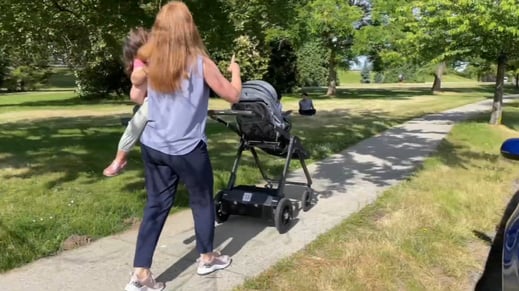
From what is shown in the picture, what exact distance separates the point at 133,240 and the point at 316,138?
7158mm

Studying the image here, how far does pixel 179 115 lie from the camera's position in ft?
11.0

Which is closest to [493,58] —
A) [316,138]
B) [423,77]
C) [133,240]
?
[316,138]

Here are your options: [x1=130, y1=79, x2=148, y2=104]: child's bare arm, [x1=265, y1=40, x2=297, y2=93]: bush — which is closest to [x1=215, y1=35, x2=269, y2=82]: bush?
[x1=265, y1=40, x2=297, y2=93]: bush

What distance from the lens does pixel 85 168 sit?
286 inches

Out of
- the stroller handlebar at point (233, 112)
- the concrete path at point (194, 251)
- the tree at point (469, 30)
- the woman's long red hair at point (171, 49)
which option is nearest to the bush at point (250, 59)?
the tree at point (469, 30)

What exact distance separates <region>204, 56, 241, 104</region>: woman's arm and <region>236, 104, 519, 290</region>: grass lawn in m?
1.37

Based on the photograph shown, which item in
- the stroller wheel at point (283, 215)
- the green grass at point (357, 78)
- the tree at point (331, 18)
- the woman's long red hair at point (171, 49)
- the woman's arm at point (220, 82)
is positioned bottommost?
the green grass at point (357, 78)

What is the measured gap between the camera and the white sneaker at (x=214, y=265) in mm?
3789

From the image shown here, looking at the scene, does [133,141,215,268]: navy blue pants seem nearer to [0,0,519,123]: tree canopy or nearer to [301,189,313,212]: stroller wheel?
[301,189,313,212]: stroller wheel

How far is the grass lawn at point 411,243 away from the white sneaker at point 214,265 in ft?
0.99

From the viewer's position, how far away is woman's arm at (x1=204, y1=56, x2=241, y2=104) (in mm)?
3332

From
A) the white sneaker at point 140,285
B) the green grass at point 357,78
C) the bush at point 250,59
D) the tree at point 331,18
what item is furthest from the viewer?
the green grass at point 357,78

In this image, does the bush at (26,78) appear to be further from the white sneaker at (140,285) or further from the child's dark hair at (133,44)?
the white sneaker at (140,285)

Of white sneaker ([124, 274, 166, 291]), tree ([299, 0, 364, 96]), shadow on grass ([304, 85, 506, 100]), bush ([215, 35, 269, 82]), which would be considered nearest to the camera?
white sneaker ([124, 274, 166, 291])
